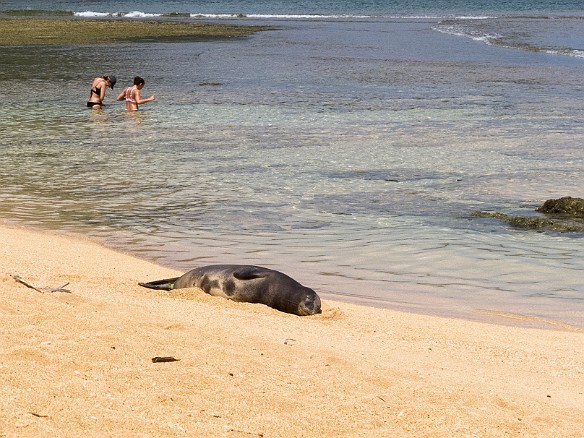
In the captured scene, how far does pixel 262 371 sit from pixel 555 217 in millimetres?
5968

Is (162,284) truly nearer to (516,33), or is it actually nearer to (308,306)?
(308,306)

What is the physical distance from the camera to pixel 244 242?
372 inches

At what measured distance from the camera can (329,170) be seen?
43.4ft

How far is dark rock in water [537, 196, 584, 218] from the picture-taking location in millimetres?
10234

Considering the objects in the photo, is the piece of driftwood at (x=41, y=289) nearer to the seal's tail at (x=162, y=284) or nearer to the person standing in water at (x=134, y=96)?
the seal's tail at (x=162, y=284)

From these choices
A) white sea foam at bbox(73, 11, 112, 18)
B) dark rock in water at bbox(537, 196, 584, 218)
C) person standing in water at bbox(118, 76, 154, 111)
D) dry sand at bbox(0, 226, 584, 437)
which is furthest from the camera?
white sea foam at bbox(73, 11, 112, 18)

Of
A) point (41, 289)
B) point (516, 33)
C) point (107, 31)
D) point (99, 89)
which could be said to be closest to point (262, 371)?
point (41, 289)

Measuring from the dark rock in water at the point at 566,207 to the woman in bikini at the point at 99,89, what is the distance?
11.2m

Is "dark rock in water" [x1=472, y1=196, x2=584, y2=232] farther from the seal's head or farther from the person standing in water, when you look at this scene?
the person standing in water

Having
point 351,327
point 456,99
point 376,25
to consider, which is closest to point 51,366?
point 351,327

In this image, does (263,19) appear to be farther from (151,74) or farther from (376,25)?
(151,74)

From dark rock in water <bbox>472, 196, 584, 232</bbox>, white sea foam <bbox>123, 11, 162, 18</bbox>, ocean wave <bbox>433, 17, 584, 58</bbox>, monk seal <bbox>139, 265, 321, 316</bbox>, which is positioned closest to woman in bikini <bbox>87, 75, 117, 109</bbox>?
dark rock in water <bbox>472, 196, 584, 232</bbox>

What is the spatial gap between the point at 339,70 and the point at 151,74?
5447 millimetres

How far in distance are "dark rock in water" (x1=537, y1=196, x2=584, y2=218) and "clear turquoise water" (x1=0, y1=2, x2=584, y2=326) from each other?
340 mm
